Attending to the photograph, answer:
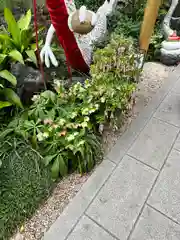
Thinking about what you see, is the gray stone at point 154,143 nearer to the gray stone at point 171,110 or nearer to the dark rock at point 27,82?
the gray stone at point 171,110

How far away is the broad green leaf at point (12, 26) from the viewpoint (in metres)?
2.26

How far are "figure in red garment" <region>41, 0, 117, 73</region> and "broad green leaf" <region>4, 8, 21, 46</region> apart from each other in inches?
13.2

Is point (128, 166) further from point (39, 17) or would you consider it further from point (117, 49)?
point (39, 17)

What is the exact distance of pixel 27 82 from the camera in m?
2.18

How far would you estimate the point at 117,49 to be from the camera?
5.86 ft

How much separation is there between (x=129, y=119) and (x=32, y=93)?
3.27ft

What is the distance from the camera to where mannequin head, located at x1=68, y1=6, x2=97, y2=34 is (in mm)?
1895

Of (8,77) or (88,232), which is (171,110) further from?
(8,77)

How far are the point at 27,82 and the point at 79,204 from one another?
127 centimetres

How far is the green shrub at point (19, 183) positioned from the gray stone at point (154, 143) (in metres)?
0.77

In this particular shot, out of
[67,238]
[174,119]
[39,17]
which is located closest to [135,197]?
[67,238]

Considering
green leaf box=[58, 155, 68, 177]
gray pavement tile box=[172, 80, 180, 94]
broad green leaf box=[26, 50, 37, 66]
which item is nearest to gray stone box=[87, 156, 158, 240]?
green leaf box=[58, 155, 68, 177]

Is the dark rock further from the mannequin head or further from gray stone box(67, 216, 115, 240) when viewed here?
gray stone box(67, 216, 115, 240)

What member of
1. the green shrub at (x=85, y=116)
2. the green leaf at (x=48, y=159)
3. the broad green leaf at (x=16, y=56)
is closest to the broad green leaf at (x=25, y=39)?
the broad green leaf at (x=16, y=56)
